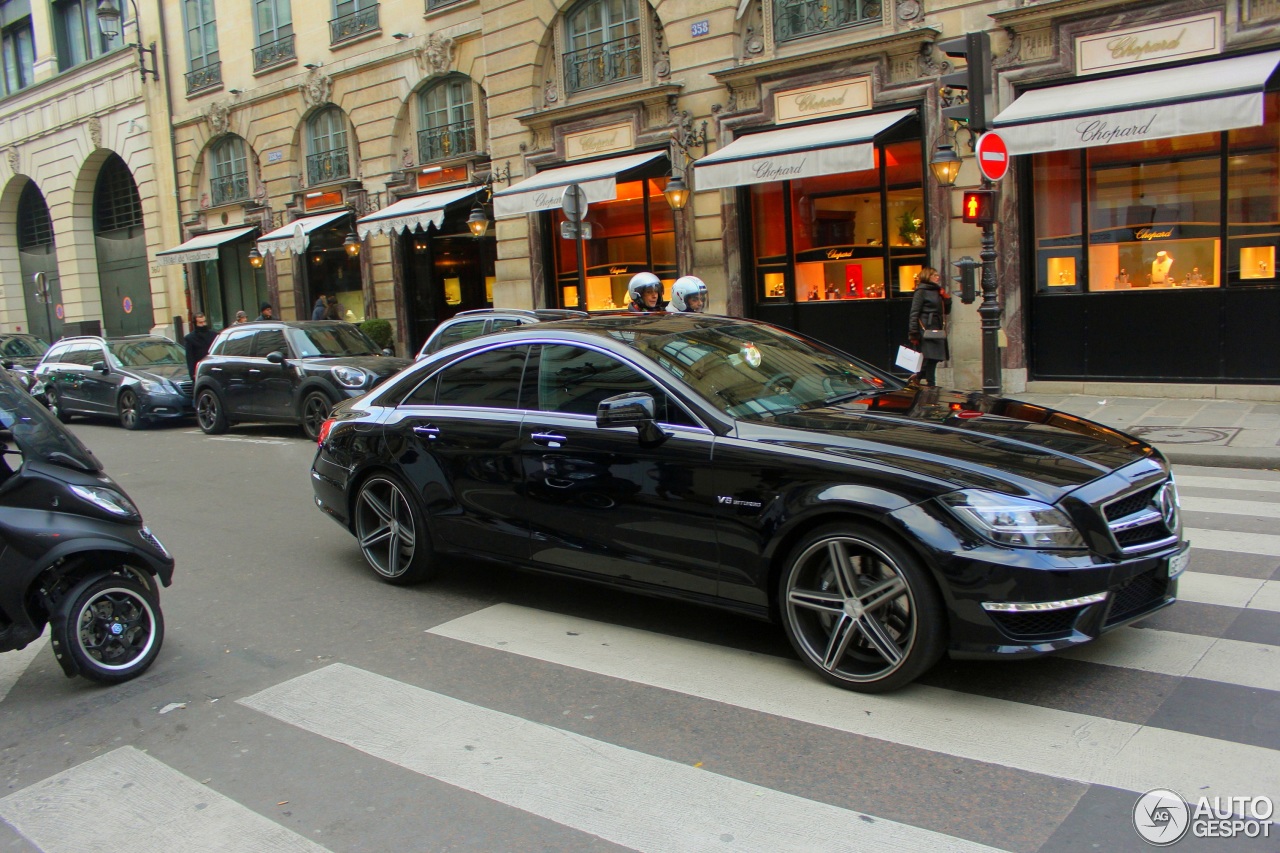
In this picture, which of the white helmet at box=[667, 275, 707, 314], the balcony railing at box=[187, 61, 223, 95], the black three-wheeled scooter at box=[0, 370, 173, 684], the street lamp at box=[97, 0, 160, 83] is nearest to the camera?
the black three-wheeled scooter at box=[0, 370, 173, 684]

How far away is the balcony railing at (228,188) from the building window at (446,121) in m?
7.90

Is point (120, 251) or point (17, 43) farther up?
point (17, 43)

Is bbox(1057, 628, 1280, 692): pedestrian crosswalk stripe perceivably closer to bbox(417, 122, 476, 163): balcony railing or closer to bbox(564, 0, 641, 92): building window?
bbox(564, 0, 641, 92): building window

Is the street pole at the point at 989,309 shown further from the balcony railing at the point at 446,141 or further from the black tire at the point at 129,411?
the balcony railing at the point at 446,141

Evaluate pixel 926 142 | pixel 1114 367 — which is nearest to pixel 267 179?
pixel 926 142

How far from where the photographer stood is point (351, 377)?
44.4 ft

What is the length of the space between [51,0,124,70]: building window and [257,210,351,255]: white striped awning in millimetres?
12441

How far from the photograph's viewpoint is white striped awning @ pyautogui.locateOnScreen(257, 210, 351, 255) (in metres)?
23.6

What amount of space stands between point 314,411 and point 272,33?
1760 cm

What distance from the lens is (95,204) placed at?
3541 centimetres

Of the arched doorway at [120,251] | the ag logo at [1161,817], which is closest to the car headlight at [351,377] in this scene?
the ag logo at [1161,817]

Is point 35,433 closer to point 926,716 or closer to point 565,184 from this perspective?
point 926,716

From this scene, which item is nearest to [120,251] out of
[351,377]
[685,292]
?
[351,377]

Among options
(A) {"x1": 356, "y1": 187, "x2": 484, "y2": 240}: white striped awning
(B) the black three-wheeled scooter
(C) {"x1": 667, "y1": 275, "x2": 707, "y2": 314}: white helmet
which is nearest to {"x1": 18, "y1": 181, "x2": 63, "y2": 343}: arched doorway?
(A) {"x1": 356, "y1": 187, "x2": 484, "y2": 240}: white striped awning
